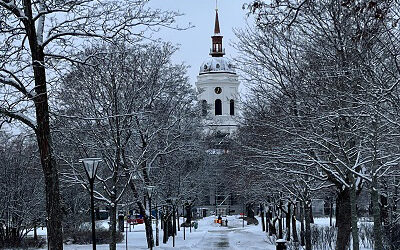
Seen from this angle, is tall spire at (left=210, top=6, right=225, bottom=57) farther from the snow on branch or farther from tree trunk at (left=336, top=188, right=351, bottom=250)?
the snow on branch

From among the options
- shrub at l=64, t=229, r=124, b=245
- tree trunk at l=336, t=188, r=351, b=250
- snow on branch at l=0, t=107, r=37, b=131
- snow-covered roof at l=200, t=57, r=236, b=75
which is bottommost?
shrub at l=64, t=229, r=124, b=245

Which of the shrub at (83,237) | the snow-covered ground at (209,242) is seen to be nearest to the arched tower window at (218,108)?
the snow-covered ground at (209,242)

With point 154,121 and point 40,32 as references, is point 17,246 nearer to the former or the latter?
point 154,121

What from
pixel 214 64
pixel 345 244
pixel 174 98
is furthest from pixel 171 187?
pixel 214 64

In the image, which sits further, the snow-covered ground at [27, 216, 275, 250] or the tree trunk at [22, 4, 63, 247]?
the snow-covered ground at [27, 216, 275, 250]

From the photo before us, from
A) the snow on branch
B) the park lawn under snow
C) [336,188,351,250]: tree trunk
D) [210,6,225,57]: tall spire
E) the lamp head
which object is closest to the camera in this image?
the snow on branch

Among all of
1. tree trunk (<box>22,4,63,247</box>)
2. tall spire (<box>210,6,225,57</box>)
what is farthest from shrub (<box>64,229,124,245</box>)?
tall spire (<box>210,6,225,57</box>)

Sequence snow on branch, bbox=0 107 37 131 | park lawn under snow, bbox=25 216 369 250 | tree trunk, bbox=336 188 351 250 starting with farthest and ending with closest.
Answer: park lawn under snow, bbox=25 216 369 250
tree trunk, bbox=336 188 351 250
snow on branch, bbox=0 107 37 131

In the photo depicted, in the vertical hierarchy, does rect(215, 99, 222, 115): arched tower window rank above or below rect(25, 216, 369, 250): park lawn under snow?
above

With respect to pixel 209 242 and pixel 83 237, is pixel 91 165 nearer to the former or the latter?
pixel 83 237

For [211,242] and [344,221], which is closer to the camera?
[344,221]

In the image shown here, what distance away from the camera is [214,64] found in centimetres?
9756

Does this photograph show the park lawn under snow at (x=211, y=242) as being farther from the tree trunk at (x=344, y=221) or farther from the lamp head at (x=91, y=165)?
the lamp head at (x=91, y=165)

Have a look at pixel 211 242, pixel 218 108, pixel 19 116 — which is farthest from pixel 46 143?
pixel 218 108
